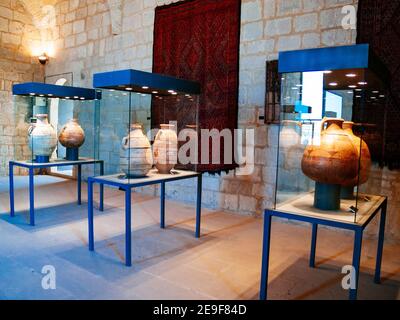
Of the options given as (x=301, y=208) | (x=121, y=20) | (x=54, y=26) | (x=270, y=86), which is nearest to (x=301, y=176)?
(x=301, y=208)

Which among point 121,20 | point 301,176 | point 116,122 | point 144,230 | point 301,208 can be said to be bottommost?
point 144,230

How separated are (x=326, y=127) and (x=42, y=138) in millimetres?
3359

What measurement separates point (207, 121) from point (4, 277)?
2991 millimetres

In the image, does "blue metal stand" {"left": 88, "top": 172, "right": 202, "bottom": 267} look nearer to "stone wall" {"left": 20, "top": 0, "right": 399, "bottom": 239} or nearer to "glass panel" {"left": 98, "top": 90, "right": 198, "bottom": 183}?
"glass panel" {"left": 98, "top": 90, "right": 198, "bottom": 183}

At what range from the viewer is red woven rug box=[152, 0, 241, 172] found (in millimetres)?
4484

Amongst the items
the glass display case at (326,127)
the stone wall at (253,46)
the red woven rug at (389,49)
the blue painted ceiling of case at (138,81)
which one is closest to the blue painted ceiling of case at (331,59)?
the glass display case at (326,127)

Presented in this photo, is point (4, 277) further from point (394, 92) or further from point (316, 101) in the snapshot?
point (394, 92)

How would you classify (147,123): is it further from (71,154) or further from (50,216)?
(50,216)

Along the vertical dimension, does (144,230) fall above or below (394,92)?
below

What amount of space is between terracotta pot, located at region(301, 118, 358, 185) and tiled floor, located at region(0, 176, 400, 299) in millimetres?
857

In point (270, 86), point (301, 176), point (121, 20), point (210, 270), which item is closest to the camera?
point (301, 176)

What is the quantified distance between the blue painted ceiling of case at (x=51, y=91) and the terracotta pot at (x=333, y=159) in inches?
133

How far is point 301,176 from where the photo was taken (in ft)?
8.20

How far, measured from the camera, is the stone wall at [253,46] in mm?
3869
